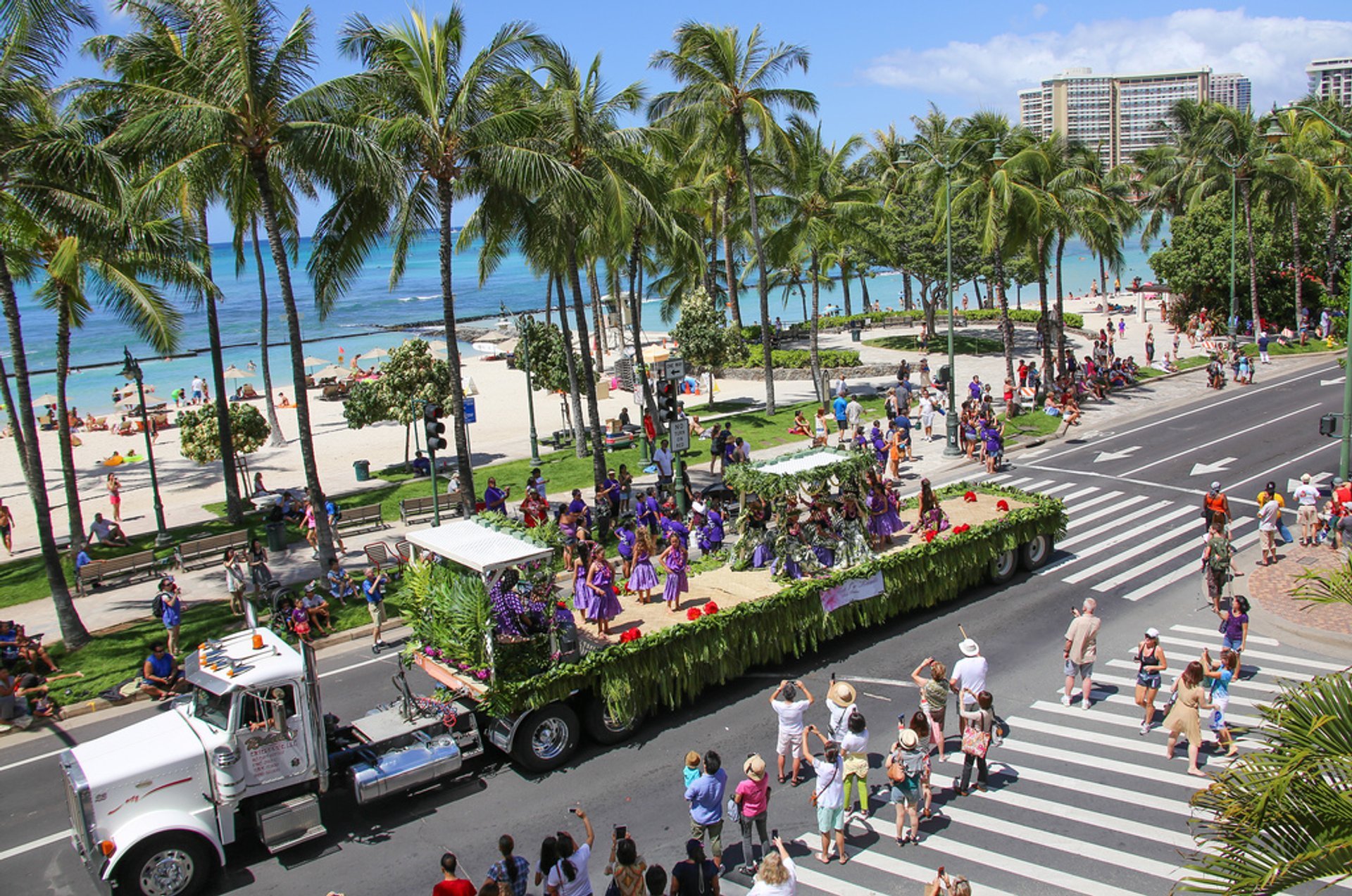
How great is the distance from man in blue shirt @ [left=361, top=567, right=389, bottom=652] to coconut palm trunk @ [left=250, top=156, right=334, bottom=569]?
260cm

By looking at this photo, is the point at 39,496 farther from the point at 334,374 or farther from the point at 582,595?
the point at 334,374

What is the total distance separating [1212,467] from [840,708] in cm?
2156

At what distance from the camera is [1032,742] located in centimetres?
1324

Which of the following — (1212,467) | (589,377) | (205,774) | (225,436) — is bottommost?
(1212,467)

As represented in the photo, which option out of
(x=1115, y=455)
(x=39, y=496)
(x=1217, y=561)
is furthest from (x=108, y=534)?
(x=1115, y=455)

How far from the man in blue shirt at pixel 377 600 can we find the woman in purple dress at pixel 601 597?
18.8 ft

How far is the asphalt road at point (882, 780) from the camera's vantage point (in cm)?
1080

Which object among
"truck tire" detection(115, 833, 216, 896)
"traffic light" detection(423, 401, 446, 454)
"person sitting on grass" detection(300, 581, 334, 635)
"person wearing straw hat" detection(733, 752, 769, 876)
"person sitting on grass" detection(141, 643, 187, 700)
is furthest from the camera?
"traffic light" detection(423, 401, 446, 454)

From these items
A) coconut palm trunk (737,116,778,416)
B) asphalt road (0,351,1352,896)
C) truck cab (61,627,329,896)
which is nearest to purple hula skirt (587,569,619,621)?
asphalt road (0,351,1352,896)

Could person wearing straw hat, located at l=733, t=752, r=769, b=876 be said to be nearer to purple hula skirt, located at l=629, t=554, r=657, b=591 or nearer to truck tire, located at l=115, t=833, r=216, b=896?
purple hula skirt, located at l=629, t=554, r=657, b=591

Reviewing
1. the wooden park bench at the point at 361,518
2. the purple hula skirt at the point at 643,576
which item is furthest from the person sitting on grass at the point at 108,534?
the purple hula skirt at the point at 643,576

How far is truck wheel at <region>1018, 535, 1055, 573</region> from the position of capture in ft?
64.8

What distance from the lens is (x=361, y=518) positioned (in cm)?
2588

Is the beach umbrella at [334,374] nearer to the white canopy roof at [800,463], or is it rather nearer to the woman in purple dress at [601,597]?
the white canopy roof at [800,463]
